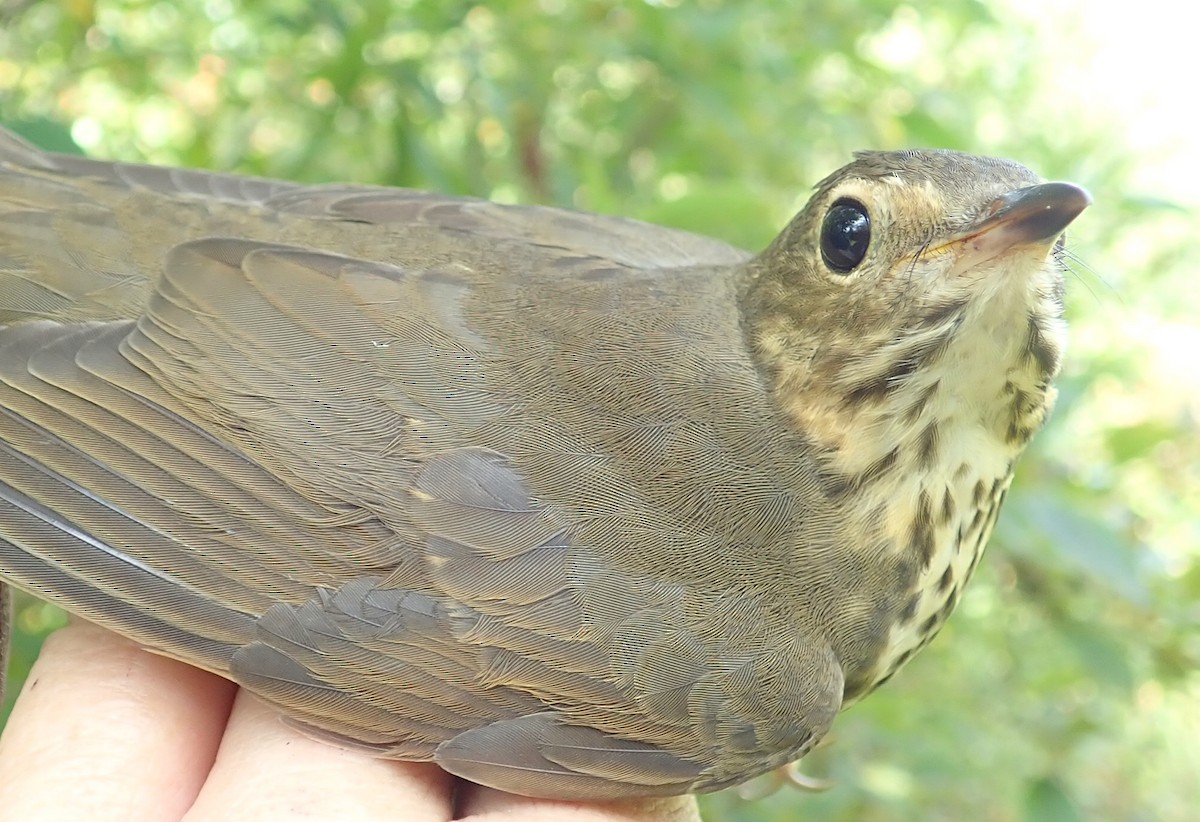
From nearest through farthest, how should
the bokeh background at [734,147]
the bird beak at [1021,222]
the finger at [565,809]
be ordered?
the bird beak at [1021,222] → the finger at [565,809] → the bokeh background at [734,147]

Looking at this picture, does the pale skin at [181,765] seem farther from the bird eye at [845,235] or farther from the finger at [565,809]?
the bird eye at [845,235]

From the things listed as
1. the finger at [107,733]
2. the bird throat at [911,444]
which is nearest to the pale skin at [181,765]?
the finger at [107,733]

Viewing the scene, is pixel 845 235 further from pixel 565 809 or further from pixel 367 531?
pixel 565 809

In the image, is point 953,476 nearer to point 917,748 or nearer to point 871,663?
point 871,663

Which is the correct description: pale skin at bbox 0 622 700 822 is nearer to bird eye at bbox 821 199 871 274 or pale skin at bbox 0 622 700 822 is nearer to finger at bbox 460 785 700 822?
finger at bbox 460 785 700 822

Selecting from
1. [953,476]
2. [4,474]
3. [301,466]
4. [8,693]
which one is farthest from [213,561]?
[953,476]

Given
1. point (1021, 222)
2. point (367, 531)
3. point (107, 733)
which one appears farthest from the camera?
point (367, 531)

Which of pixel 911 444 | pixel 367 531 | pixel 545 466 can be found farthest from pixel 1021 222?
pixel 367 531
